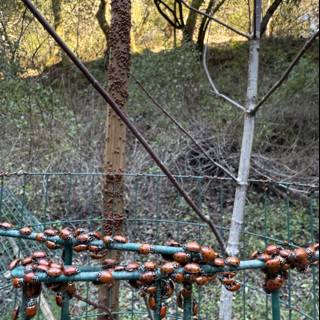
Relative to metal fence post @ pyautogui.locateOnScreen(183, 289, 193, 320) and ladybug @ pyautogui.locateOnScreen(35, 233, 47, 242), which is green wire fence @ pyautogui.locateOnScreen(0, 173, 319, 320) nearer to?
ladybug @ pyautogui.locateOnScreen(35, 233, 47, 242)

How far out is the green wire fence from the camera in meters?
2.50

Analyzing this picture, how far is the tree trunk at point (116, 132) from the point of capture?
170 centimetres

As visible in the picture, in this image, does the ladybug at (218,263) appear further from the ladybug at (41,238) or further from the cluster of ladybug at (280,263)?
the ladybug at (41,238)

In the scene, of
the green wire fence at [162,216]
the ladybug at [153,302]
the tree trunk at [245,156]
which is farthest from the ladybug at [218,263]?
the green wire fence at [162,216]

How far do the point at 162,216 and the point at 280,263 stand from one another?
2.73 metres

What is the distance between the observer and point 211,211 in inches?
139

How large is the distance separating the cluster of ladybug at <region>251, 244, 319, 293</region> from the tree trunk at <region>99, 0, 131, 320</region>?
1.10 meters

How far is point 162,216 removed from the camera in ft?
11.0

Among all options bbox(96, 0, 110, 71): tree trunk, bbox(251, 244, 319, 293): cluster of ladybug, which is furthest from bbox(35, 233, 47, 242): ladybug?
bbox(96, 0, 110, 71): tree trunk

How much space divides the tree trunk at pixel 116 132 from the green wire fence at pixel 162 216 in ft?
1.88

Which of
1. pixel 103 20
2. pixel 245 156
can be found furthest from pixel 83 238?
pixel 103 20

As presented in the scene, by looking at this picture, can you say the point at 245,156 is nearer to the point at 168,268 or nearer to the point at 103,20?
the point at 168,268

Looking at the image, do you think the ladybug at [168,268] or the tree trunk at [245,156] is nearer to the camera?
the ladybug at [168,268]

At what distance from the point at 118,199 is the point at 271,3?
3.12 feet
